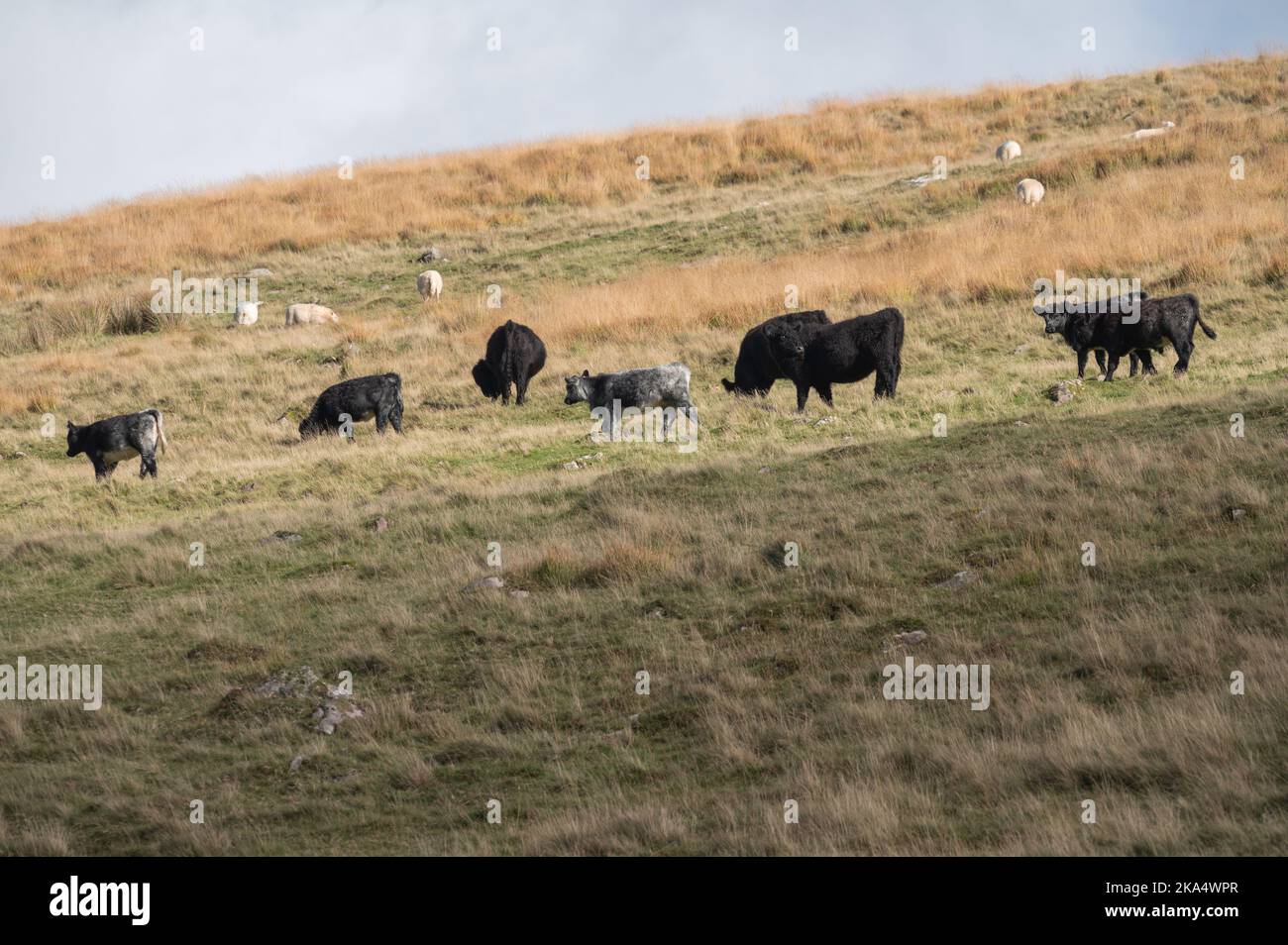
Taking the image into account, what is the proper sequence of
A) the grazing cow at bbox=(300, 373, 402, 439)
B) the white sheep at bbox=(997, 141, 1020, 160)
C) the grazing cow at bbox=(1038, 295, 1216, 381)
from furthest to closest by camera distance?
1. the white sheep at bbox=(997, 141, 1020, 160)
2. the grazing cow at bbox=(300, 373, 402, 439)
3. the grazing cow at bbox=(1038, 295, 1216, 381)

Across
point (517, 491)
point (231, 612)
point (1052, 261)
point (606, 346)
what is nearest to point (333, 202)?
point (606, 346)

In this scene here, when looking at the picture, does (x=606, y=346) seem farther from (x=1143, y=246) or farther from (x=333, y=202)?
(x=333, y=202)

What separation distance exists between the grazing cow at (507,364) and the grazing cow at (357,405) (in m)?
2.15

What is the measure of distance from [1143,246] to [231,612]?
68.1ft

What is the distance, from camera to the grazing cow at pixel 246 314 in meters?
34.5

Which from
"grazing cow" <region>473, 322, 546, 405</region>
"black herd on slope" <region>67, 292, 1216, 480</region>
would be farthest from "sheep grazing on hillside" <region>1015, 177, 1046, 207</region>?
"grazing cow" <region>473, 322, 546, 405</region>

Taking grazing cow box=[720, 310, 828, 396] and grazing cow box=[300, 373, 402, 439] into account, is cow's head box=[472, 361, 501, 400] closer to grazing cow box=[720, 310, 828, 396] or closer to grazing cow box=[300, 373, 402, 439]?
grazing cow box=[300, 373, 402, 439]

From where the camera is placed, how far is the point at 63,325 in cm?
3544

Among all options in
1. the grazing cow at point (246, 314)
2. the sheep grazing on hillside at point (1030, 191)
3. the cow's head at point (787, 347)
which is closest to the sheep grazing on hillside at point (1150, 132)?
the sheep grazing on hillside at point (1030, 191)

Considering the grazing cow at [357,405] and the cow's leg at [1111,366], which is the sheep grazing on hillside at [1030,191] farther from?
the grazing cow at [357,405]

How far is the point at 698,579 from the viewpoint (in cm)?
1324

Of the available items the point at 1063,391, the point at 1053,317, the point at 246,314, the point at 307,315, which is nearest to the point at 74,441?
the point at 307,315

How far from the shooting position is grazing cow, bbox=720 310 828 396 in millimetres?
22359

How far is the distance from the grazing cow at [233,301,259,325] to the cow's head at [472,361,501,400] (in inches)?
455
